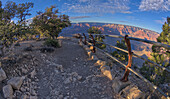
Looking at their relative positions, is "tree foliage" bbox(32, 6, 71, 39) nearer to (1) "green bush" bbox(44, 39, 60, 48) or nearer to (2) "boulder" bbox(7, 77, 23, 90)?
(1) "green bush" bbox(44, 39, 60, 48)

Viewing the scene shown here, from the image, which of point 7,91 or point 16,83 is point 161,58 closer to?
point 16,83

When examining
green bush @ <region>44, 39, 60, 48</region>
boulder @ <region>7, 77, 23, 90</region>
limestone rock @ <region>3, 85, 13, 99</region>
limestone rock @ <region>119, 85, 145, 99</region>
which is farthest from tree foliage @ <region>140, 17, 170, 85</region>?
limestone rock @ <region>3, 85, 13, 99</region>

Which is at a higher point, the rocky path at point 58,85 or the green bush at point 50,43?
the green bush at point 50,43

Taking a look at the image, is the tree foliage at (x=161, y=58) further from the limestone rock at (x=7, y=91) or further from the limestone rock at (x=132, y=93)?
the limestone rock at (x=7, y=91)

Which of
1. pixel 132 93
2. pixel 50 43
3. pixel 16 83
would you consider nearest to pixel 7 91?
pixel 16 83

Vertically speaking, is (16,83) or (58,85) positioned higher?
(16,83)

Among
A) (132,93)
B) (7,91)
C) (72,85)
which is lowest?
(72,85)

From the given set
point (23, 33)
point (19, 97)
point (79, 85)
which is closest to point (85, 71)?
point (79, 85)

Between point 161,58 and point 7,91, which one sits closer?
point 7,91

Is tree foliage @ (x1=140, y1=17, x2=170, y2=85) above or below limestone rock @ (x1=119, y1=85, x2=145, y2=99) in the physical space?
below

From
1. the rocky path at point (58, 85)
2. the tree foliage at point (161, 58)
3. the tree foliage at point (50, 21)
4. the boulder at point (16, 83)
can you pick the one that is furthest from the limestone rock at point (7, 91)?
the tree foliage at point (161, 58)

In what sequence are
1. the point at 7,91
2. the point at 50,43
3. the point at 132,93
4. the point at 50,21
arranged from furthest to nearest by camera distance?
the point at 50,21 → the point at 50,43 → the point at 7,91 → the point at 132,93

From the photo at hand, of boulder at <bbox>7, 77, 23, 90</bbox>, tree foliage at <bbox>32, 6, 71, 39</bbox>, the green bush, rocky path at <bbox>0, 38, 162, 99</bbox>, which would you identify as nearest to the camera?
rocky path at <bbox>0, 38, 162, 99</bbox>

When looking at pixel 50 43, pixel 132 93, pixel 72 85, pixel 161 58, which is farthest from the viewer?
pixel 161 58
